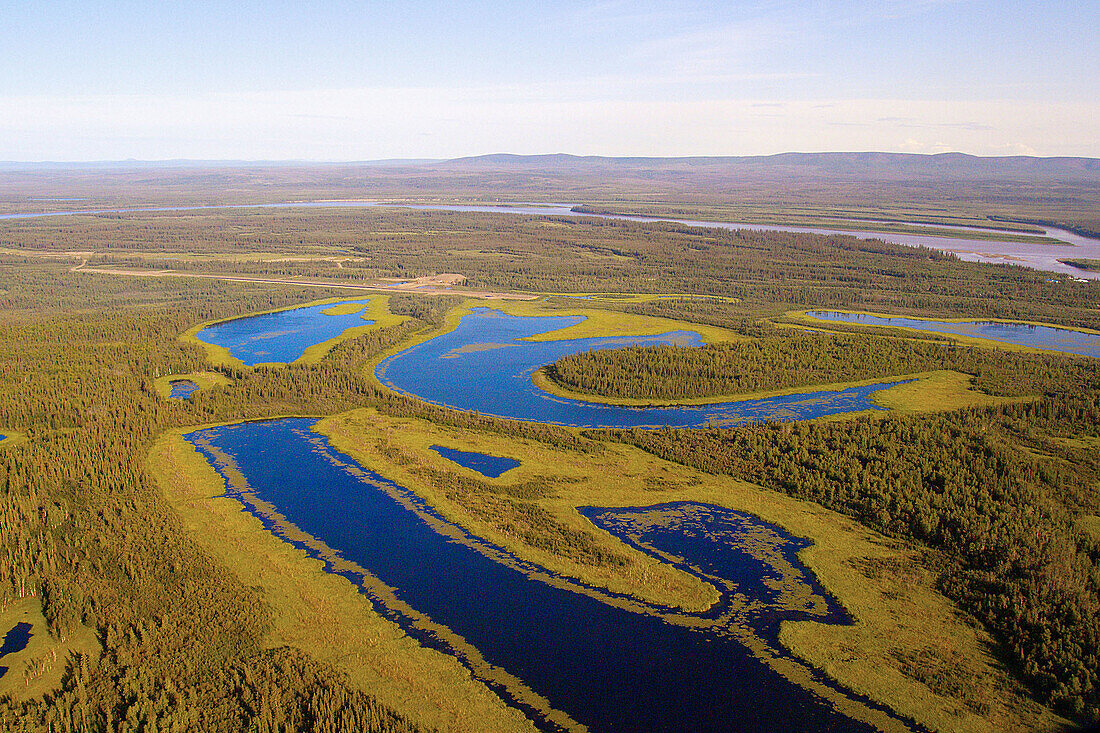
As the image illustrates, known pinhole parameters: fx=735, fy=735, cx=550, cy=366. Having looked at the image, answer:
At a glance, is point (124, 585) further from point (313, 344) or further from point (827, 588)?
point (313, 344)

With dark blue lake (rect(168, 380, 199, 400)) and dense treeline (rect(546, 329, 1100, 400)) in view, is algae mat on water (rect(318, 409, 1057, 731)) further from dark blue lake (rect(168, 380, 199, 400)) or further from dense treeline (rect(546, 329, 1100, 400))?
dark blue lake (rect(168, 380, 199, 400))

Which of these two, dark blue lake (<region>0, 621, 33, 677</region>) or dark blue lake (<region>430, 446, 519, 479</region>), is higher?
dark blue lake (<region>430, 446, 519, 479</region>)

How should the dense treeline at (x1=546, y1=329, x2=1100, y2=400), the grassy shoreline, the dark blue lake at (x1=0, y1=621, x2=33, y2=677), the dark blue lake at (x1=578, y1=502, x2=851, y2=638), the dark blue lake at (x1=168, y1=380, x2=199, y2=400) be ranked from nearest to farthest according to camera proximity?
the grassy shoreline, the dark blue lake at (x1=0, y1=621, x2=33, y2=677), the dark blue lake at (x1=578, y1=502, x2=851, y2=638), the dark blue lake at (x1=168, y1=380, x2=199, y2=400), the dense treeline at (x1=546, y1=329, x2=1100, y2=400)

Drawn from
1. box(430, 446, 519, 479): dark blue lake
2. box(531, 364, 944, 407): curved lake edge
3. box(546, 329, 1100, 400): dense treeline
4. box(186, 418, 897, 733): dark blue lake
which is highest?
box(546, 329, 1100, 400): dense treeline

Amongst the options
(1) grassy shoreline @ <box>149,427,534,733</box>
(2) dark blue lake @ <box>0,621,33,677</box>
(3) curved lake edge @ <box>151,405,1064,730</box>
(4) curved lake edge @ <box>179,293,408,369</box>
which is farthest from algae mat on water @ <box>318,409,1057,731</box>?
(4) curved lake edge @ <box>179,293,408,369</box>

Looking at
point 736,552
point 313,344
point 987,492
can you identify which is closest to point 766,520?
point 736,552

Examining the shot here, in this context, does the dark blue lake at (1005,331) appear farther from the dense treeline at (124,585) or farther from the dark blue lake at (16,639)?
the dark blue lake at (16,639)

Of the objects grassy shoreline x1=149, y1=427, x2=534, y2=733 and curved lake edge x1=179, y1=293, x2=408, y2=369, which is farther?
curved lake edge x1=179, y1=293, x2=408, y2=369
